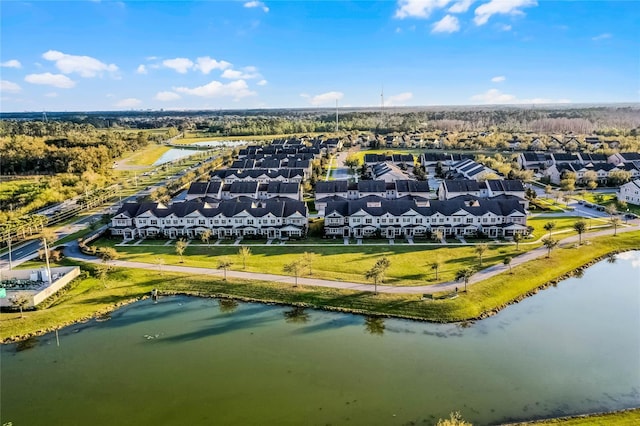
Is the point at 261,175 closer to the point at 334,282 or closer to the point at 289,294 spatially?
the point at 334,282

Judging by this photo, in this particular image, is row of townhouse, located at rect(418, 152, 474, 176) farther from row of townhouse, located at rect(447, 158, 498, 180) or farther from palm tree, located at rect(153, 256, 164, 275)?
palm tree, located at rect(153, 256, 164, 275)

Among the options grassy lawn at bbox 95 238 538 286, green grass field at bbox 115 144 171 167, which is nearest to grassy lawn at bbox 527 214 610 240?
grassy lawn at bbox 95 238 538 286

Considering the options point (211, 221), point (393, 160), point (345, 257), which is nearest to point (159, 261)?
point (211, 221)

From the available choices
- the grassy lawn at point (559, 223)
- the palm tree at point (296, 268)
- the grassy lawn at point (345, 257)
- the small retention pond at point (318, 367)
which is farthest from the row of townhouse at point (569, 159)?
the palm tree at point (296, 268)

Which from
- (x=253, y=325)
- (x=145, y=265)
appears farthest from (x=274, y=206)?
(x=253, y=325)

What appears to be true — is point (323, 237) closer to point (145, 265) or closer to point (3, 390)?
point (145, 265)
